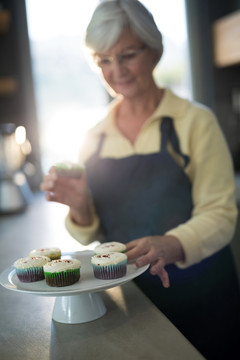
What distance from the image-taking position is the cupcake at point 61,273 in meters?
0.74

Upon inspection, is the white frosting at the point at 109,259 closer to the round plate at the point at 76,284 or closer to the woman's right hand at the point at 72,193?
the round plate at the point at 76,284

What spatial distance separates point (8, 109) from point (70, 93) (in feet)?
1.50

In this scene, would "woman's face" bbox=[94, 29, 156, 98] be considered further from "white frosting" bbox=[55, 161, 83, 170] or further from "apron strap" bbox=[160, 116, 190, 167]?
"white frosting" bbox=[55, 161, 83, 170]

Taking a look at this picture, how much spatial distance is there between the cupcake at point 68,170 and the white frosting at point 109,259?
0.38m

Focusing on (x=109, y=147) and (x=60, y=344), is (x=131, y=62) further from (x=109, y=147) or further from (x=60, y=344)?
(x=60, y=344)

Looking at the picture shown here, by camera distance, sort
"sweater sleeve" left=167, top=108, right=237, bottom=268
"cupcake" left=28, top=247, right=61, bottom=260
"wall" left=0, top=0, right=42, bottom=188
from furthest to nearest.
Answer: "wall" left=0, top=0, right=42, bottom=188
"sweater sleeve" left=167, top=108, right=237, bottom=268
"cupcake" left=28, top=247, right=61, bottom=260

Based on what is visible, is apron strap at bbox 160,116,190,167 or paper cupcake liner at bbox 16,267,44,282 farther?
apron strap at bbox 160,116,190,167

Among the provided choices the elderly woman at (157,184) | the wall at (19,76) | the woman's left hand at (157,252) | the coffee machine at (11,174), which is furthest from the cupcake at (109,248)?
the wall at (19,76)

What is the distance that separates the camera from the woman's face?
1.16 m

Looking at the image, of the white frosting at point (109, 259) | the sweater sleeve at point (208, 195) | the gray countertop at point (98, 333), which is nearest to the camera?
the gray countertop at point (98, 333)

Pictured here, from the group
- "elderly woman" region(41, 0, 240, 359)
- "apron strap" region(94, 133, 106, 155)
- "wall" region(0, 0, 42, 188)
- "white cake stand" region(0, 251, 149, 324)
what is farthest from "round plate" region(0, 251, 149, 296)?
"wall" region(0, 0, 42, 188)

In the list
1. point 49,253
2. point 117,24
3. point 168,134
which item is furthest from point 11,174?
point 49,253

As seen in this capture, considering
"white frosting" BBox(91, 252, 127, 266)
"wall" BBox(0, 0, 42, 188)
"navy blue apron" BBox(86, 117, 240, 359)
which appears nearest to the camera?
"white frosting" BBox(91, 252, 127, 266)

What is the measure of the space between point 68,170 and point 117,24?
40 centimetres
